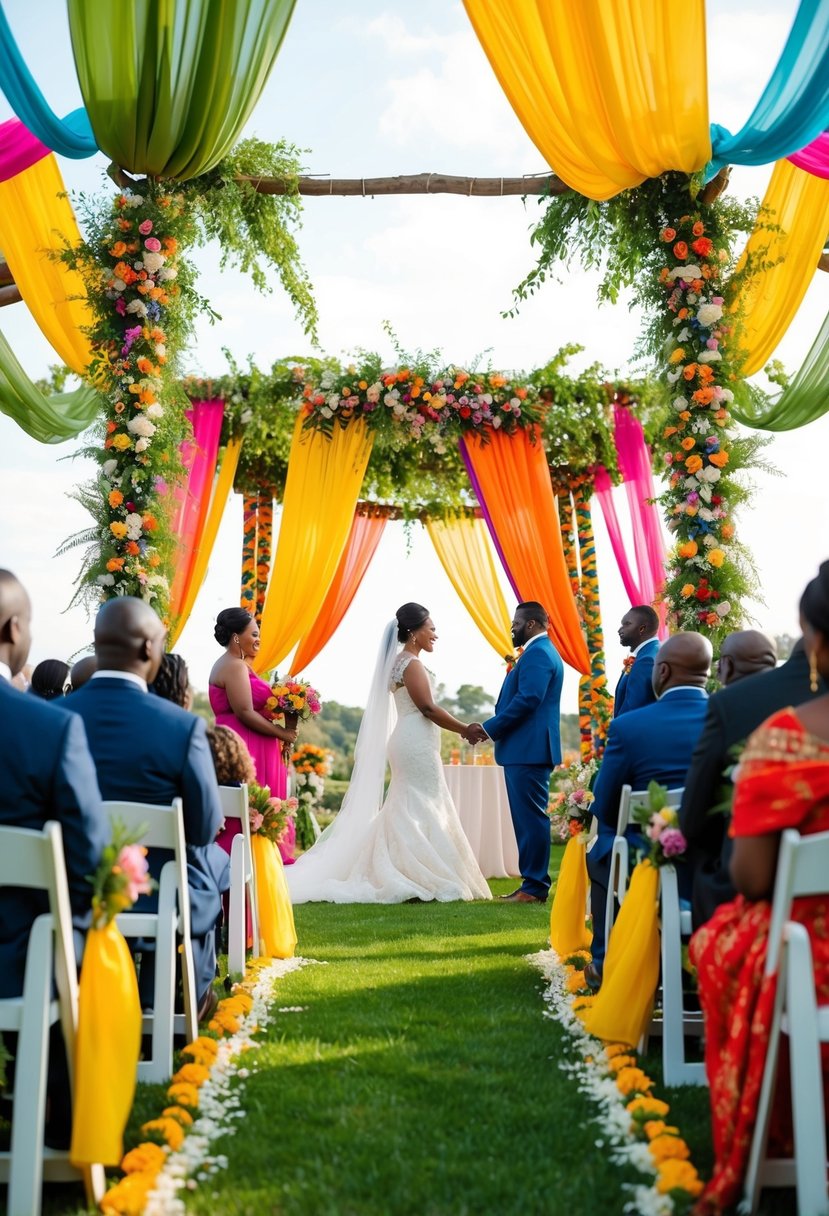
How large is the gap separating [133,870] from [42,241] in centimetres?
660

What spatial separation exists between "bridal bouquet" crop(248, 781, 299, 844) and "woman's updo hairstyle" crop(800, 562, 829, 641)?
3740 mm

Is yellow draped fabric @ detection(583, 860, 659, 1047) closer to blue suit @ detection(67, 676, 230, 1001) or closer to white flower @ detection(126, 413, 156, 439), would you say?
blue suit @ detection(67, 676, 230, 1001)

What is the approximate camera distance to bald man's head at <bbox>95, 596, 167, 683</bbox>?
3.86m

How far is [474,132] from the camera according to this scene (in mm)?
7367

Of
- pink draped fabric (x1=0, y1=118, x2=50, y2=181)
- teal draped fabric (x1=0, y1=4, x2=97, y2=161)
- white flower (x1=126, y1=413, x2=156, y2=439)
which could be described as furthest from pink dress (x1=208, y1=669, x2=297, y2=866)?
pink draped fabric (x1=0, y1=118, x2=50, y2=181)

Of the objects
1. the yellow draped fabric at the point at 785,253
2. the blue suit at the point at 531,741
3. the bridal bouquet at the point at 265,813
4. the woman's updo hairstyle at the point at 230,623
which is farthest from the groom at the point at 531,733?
the bridal bouquet at the point at 265,813

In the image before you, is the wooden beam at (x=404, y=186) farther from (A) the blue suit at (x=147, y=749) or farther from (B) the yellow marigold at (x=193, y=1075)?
(B) the yellow marigold at (x=193, y=1075)

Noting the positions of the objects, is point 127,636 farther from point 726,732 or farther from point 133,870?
point 726,732

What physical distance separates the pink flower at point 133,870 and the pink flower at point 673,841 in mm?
1673

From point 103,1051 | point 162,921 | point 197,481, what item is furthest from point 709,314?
point 103,1051

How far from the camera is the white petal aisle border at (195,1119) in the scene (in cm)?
277

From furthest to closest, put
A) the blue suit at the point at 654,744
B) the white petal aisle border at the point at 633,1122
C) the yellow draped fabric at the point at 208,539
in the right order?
the yellow draped fabric at the point at 208,539 < the blue suit at the point at 654,744 < the white petal aisle border at the point at 633,1122

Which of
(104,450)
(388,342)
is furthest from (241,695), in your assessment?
(388,342)

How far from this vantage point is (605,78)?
255 inches
